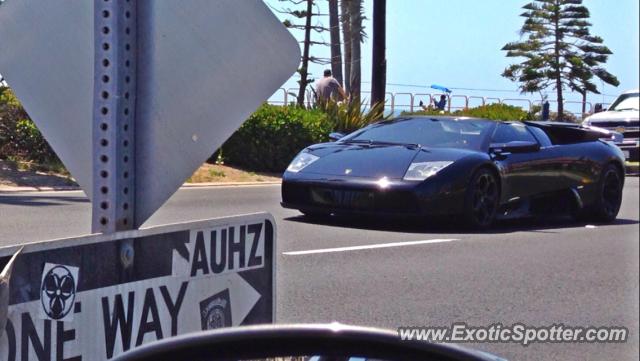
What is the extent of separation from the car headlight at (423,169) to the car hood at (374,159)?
55 mm

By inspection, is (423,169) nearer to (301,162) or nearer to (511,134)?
(301,162)

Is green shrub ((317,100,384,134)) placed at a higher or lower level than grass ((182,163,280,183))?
higher

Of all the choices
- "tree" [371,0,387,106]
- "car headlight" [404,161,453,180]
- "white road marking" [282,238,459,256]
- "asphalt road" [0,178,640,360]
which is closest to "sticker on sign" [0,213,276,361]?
"asphalt road" [0,178,640,360]

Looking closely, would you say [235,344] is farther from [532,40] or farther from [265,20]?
[532,40]

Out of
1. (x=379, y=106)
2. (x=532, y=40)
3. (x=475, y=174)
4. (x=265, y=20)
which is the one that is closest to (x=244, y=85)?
(x=265, y=20)

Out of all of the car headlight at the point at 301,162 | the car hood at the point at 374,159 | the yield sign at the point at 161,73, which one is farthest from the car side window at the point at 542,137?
the yield sign at the point at 161,73

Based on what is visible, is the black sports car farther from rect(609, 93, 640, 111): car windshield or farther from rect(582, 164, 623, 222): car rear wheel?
rect(609, 93, 640, 111): car windshield

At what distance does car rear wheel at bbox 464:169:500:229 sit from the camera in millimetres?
10047

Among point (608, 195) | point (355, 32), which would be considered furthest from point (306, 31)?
point (608, 195)

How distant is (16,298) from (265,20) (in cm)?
98

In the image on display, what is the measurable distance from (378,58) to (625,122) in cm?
729

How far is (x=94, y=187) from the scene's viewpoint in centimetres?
264

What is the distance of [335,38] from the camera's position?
93.7ft

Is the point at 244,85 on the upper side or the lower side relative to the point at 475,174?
upper
